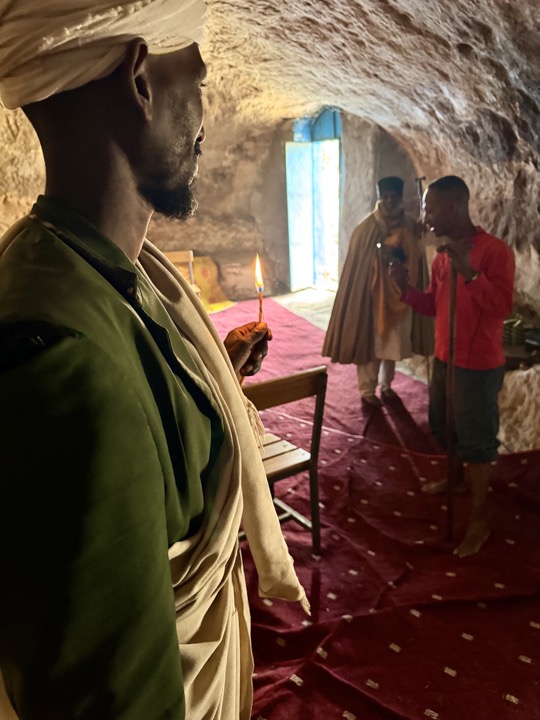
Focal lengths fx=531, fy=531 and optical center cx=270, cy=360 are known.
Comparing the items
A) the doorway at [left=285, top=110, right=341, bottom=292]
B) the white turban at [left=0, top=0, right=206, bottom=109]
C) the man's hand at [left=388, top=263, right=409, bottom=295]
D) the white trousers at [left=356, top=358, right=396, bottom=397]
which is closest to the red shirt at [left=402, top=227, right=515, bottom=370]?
the man's hand at [left=388, top=263, right=409, bottom=295]

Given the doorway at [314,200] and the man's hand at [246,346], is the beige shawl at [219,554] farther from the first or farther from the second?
the doorway at [314,200]

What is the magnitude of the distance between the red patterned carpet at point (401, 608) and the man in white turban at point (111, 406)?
3.59 feet

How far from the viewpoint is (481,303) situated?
7.89ft

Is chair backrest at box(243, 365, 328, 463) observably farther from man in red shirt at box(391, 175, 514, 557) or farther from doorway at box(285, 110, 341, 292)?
doorway at box(285, 110, 341, 292)

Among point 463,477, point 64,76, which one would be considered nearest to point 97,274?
point 64,76

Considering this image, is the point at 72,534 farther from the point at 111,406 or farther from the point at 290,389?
the point at 290,389

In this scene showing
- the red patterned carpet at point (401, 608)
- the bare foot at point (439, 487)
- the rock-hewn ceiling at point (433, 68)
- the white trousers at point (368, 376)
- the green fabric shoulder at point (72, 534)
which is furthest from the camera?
the white trousers at point (368, 376)

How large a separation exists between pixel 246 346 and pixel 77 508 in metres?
0.74

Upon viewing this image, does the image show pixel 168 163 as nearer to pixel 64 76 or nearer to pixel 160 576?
pixel 64 76

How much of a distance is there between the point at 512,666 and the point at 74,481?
6.91 ft

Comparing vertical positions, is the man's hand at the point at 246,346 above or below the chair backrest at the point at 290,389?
above

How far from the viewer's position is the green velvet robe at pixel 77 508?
22.1 inches

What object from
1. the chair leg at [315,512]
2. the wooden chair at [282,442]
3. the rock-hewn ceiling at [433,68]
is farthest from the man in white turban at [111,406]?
the rock-hewn ceiling at [433,68]

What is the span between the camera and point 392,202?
4.12 metres
